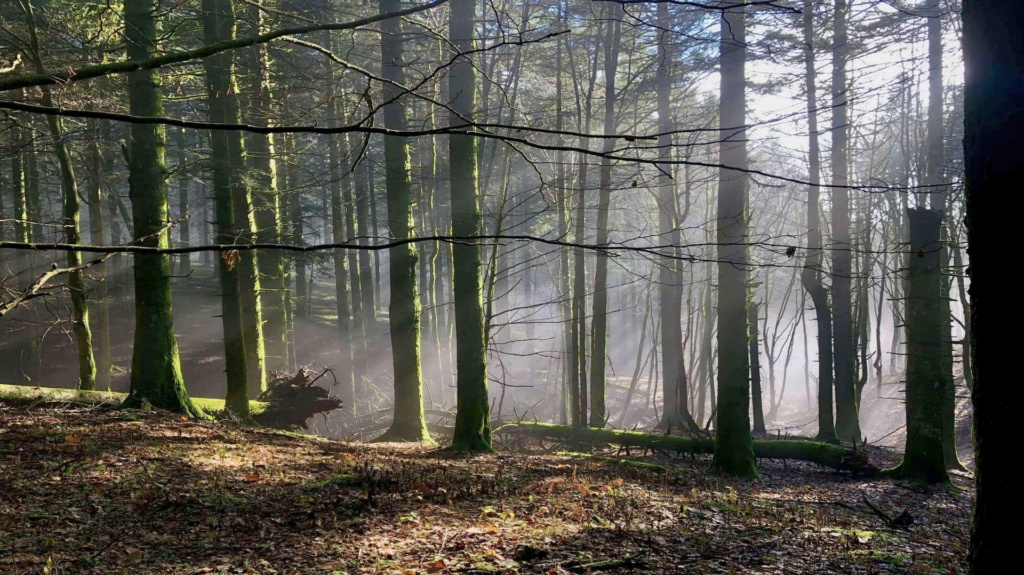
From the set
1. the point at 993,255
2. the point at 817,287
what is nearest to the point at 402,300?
the point at 993,255

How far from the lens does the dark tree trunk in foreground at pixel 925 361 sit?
9672 millimetres

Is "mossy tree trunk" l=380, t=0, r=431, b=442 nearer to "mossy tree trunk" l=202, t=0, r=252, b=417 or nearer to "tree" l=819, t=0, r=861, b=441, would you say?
"mossy tree trunk" l=202, t=0, r=252, b=417

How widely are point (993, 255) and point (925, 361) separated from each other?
305 inches

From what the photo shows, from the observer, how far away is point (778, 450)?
1220cm

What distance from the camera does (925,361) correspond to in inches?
384

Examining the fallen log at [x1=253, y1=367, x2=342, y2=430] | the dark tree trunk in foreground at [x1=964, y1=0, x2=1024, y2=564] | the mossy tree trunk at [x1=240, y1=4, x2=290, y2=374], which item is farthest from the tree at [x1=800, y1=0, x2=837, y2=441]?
the mossy tree trunk at [x1=240, y1=4, x2=290, y2=374]

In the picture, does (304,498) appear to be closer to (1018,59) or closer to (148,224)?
(148,224)

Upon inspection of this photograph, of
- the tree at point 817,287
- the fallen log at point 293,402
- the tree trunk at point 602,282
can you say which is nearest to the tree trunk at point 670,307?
the tree trunk at point 602,282

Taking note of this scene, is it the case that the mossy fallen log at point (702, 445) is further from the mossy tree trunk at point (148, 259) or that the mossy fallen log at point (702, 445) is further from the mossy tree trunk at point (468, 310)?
the mossy tree trunk at point (148, 259)

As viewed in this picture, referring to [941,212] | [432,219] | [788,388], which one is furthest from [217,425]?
[788,388]

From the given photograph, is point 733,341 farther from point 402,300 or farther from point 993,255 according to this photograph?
point 993,255

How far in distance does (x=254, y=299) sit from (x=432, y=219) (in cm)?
1385

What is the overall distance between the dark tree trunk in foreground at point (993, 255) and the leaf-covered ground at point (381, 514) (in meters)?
1.85

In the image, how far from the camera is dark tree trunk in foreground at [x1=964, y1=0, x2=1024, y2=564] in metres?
3.29
